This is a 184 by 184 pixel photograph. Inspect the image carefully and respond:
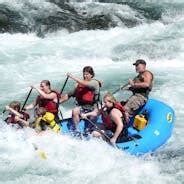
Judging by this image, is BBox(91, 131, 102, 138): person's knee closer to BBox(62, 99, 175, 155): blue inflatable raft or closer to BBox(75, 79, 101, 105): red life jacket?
BBox(62, 99, 175, 155): blue inflatable raft

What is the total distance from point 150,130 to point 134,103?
659 millimetres

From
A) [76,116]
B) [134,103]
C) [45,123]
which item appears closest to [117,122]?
[76,116]

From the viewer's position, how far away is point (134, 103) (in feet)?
33.6

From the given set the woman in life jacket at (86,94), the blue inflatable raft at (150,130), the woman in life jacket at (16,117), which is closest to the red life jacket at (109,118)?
the blue inflatable raft at (150,130)

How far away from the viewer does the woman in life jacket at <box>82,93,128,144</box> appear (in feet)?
30.0

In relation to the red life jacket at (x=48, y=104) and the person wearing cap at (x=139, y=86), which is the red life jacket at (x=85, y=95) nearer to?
the red life jacket at (x=48, y=104)

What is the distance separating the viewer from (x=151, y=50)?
1644 cm

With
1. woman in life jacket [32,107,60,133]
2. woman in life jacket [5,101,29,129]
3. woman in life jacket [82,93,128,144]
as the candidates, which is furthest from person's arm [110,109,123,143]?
woman in life jacket [5,101,29,129]

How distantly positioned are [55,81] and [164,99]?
3.09 m

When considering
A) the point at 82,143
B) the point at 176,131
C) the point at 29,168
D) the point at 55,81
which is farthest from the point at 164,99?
the point at 29,168

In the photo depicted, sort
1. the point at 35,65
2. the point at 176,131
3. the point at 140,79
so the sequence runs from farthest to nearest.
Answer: the point at 35,65
the point at 176,131
the point at 140,79

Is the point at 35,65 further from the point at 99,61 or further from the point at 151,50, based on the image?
the point at 151,50

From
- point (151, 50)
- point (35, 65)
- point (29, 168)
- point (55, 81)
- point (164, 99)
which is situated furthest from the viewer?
point (151, 50)

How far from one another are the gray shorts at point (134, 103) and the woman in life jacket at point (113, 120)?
663mm
